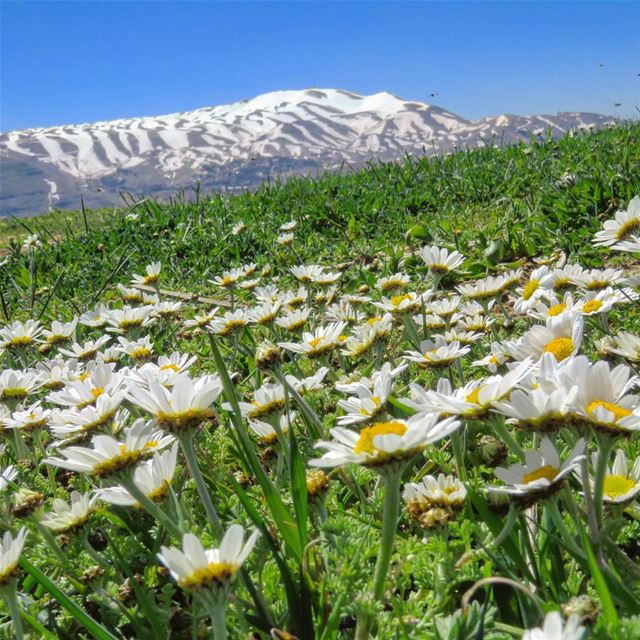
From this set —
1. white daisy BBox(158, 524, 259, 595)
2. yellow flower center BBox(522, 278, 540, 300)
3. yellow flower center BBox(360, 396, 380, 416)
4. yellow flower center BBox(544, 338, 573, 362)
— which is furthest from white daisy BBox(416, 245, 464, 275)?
white daisy BBox(158, 524, 259, 595)

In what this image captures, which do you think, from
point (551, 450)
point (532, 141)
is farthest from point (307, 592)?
point (532, 141)

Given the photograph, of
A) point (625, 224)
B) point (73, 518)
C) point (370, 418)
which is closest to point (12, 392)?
point (73, 518)

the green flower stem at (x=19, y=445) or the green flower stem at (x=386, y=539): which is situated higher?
the green flower stem at (x=386, y=539)

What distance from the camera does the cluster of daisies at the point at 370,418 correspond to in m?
1.12

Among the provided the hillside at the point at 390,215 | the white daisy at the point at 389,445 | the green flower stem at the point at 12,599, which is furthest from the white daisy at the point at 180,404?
the hillside at the point at 390,215

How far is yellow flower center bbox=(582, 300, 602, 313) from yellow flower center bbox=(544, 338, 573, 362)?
500mm

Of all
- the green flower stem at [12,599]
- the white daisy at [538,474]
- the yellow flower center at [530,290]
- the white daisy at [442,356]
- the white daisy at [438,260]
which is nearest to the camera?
the white daisy at [538,474]

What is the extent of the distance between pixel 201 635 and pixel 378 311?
2485 mm

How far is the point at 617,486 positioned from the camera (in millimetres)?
1274

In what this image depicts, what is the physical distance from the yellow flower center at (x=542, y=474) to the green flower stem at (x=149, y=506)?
2.25 feet

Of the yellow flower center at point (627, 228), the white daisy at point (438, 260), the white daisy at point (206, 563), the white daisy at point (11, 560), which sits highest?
the yellow flower center at point (627, 228)

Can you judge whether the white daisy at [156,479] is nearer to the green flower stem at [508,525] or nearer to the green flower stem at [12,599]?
the green flower stem at [12,599]

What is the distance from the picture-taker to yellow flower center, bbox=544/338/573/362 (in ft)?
5.15

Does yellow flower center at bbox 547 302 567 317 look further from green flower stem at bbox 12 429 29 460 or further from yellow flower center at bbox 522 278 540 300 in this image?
green flower stem at bbox 12 429 29 460
